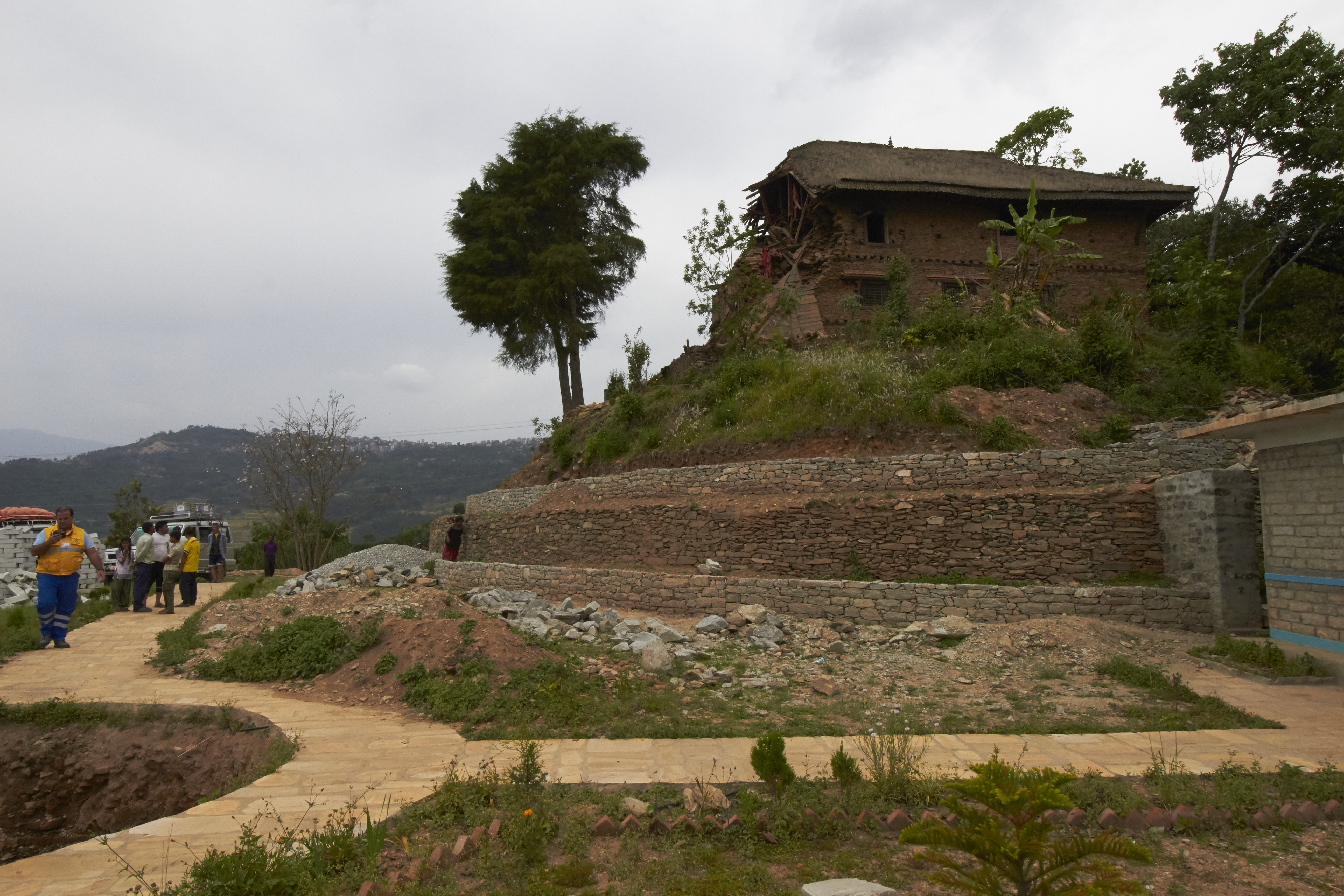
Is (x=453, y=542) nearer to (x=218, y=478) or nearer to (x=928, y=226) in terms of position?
(x=928, y=226)

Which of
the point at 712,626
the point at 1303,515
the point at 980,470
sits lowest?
the point at 712,626

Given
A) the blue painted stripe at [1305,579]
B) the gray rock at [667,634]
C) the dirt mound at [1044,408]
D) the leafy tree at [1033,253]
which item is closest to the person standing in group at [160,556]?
the gray rock at [667,634]

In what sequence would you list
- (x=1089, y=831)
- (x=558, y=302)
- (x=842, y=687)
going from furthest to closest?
(x=558, y=302) < (x=842, y=687) < (x=1089, y=831)

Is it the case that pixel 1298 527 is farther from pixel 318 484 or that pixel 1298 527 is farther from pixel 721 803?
pixel 318 484

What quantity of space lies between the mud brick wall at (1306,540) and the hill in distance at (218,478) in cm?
4937

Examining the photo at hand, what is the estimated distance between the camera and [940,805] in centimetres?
495

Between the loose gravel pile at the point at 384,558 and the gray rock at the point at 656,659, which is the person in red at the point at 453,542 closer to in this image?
the loose gravel pile at the point at 384,558

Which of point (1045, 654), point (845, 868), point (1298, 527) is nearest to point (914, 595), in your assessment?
point (1045, 654)

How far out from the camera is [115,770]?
275 inches

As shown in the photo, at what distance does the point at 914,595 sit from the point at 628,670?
5.06m

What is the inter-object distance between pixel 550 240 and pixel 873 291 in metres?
12.3

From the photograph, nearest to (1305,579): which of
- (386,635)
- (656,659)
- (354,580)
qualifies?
(656,659)

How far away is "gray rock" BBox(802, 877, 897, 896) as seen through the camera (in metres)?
3.75

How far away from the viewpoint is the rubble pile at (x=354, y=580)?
1426 centimetres
